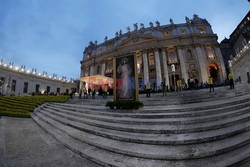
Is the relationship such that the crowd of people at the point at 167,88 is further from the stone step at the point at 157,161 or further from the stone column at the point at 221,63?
the stone step at the point at 157,161

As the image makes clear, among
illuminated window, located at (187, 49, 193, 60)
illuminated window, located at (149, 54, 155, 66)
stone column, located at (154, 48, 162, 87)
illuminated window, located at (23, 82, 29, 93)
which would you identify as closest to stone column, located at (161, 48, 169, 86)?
stone column, located at (154, 48, 162, 87)

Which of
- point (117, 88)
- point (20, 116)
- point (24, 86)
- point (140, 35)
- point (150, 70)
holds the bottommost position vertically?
point (20, 116)

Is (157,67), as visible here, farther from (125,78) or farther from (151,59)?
(125,78)

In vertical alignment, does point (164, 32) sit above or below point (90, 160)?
above

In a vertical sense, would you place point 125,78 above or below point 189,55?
below

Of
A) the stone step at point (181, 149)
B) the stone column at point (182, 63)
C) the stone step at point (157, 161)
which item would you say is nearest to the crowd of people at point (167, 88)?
the stone column at point (182, 63)

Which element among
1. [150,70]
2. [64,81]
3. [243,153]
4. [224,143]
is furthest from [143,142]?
[64,81]

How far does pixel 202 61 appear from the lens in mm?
28156

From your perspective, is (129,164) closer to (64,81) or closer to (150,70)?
(150,70)

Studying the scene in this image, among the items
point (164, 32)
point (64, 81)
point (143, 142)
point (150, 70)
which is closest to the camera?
point (143, 142)

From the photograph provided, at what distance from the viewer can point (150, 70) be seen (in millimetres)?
31750

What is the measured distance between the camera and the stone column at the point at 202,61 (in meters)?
27.1

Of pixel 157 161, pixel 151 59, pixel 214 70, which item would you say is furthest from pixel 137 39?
pixel 157 161

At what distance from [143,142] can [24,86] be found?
41242 mm
